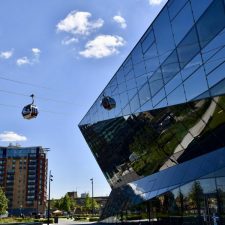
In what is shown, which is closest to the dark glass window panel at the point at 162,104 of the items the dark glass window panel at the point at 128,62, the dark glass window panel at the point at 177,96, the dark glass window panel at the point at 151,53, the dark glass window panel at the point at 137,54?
the dark glass window panel at the point at 177,96

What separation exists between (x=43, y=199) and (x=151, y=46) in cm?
16399

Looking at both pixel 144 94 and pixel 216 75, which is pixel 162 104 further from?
pixel 216 75

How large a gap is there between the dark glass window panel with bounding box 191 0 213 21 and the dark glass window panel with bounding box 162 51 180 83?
9.29 feet

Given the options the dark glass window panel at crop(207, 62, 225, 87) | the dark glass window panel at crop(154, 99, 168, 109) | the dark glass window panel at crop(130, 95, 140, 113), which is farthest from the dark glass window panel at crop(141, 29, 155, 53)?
the dark glass window panel at crop(207, 62, 225, 87)

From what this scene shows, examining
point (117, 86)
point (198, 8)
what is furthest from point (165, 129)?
point (117, 86)

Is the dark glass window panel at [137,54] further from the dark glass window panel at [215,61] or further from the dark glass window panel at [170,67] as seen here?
the dark glass window panel at [215,61]

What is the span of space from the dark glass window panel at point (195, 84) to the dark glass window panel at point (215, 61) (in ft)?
1.72

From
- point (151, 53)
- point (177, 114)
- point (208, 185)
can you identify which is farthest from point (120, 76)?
point (208, 185)

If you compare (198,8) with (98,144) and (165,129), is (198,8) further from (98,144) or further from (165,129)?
(98,144)

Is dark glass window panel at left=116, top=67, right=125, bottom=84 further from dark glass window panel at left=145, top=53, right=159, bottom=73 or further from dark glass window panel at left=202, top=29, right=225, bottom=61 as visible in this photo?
dark glass window panel at left=202, top=29, right=225, bottom=61

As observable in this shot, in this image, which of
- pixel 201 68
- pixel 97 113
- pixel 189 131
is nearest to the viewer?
pixel 201 68

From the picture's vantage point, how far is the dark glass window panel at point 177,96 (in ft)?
63.1

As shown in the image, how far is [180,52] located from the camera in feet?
63.9

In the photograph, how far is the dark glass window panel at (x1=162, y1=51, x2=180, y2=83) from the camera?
2005 centimetres
